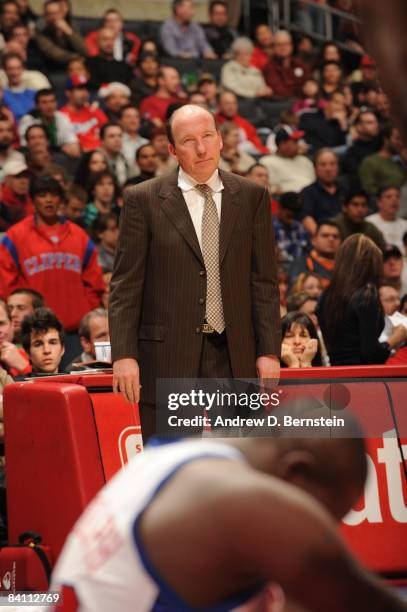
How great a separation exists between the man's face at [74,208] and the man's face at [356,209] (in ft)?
7.49

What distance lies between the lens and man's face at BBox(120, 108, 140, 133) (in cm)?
1174

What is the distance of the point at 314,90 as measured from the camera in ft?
47.5

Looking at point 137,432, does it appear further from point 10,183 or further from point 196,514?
point 10,183

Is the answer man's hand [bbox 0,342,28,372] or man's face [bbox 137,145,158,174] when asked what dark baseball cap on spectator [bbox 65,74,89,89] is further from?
man's hand [bbox 0,342,28,372]

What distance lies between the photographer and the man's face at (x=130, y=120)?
462 inches

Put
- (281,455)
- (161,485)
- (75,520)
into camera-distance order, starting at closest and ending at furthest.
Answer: (161,485) < (281,455) < (75,520)

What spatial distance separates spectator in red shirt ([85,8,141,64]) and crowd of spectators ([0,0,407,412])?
21 millimetres

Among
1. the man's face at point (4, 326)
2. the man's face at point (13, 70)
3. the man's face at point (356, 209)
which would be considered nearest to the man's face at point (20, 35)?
the man's face at point (13, 70)

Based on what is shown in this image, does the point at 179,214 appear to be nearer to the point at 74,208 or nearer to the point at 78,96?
the point at 74,208

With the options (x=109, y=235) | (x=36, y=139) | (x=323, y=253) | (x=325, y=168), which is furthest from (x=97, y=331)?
(x=325, y=168)

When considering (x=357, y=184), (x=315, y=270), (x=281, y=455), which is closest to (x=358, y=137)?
(x=357, y=184)

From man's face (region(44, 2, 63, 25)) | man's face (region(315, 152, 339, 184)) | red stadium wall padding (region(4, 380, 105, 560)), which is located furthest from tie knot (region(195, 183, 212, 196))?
man's face (region(44, 2, 63, 25))

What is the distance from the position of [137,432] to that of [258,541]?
347 cm

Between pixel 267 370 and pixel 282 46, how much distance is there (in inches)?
412
